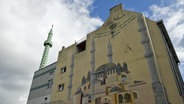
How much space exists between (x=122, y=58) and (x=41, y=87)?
58.5 ft

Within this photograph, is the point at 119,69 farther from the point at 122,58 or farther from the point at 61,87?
the point at 61,87

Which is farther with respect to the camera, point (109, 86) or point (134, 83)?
point (109, 86)

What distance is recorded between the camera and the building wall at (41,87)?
2851 centimetres

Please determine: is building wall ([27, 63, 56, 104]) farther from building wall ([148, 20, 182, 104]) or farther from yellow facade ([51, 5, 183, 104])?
building wall ([148, 20, 182, 104])

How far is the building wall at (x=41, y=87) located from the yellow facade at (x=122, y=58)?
79.7 inches

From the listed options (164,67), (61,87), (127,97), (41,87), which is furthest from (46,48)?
(164,67)

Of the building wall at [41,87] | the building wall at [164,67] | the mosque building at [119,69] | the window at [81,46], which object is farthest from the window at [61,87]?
the building wall at [164,67]

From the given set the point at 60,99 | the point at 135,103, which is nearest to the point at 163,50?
the point at 135,103

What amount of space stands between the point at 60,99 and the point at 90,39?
1093 cm

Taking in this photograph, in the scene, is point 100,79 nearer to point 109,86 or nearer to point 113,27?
point 109,86

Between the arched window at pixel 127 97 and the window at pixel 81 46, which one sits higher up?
the window at pixel 81 46

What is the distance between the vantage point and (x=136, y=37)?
2084 cm

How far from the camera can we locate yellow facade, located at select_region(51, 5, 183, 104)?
1681cm

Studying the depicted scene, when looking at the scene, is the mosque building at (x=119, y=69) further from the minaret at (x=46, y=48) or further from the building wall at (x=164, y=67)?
the minaret at (x=46, y=48)
